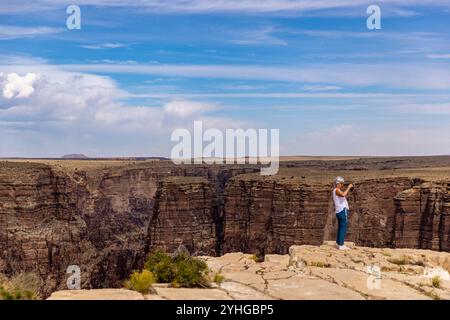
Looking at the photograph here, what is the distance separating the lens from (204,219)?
55.2 meters

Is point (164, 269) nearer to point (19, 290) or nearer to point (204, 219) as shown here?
point (19, 290)

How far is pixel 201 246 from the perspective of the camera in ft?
172

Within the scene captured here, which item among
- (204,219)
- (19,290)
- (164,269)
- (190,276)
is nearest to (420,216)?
(204,219)

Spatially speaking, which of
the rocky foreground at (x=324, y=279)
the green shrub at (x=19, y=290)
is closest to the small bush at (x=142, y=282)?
the rocky foreground at (x=324, y=279)

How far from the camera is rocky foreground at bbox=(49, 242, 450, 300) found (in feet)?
32.5

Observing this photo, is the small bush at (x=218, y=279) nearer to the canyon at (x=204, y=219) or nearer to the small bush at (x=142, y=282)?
the small bush at (x=142, y=282)

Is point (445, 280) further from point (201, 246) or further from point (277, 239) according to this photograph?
point (201, 246)

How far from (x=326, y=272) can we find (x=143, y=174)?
59638mm

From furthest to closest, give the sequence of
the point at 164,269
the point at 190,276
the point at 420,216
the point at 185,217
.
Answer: the point at 185,217 < the point at 420,216 < the point at 164,269 < the point at 190,276

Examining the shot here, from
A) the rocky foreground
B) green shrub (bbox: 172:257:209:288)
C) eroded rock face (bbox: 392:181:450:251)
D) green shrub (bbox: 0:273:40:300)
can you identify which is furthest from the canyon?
green shrub (bbox: 172:257:209:288)

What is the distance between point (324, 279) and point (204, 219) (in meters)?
43.8

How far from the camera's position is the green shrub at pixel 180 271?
Result: 1053 cm

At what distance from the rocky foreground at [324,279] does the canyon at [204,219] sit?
96.8 feet
